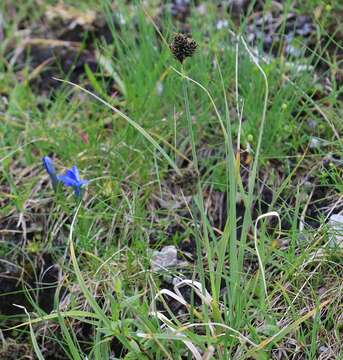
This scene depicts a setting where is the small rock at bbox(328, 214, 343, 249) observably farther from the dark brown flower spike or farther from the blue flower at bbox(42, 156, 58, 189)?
the blue flower at bbox(42, 156, 58, 189)

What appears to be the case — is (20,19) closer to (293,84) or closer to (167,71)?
(167,71)

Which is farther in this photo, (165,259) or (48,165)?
(48,165)

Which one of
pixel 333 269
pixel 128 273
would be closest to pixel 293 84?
pixel 333 269

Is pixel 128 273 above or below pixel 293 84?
below

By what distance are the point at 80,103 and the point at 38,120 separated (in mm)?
211

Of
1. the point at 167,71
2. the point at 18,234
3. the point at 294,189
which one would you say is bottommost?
the point at 18,234

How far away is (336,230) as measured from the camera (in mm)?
1899

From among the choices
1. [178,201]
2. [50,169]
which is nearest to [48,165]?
[50,169]

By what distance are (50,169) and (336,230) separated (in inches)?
36.7

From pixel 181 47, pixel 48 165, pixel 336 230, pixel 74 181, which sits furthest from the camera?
pixel 48 165

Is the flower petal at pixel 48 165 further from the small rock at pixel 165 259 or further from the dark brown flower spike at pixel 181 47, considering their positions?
the dark brown flower spike at pixel 181 47

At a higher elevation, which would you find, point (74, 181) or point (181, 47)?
point (181, 47)

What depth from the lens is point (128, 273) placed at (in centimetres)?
207

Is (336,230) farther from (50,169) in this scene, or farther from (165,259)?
(50,169)
